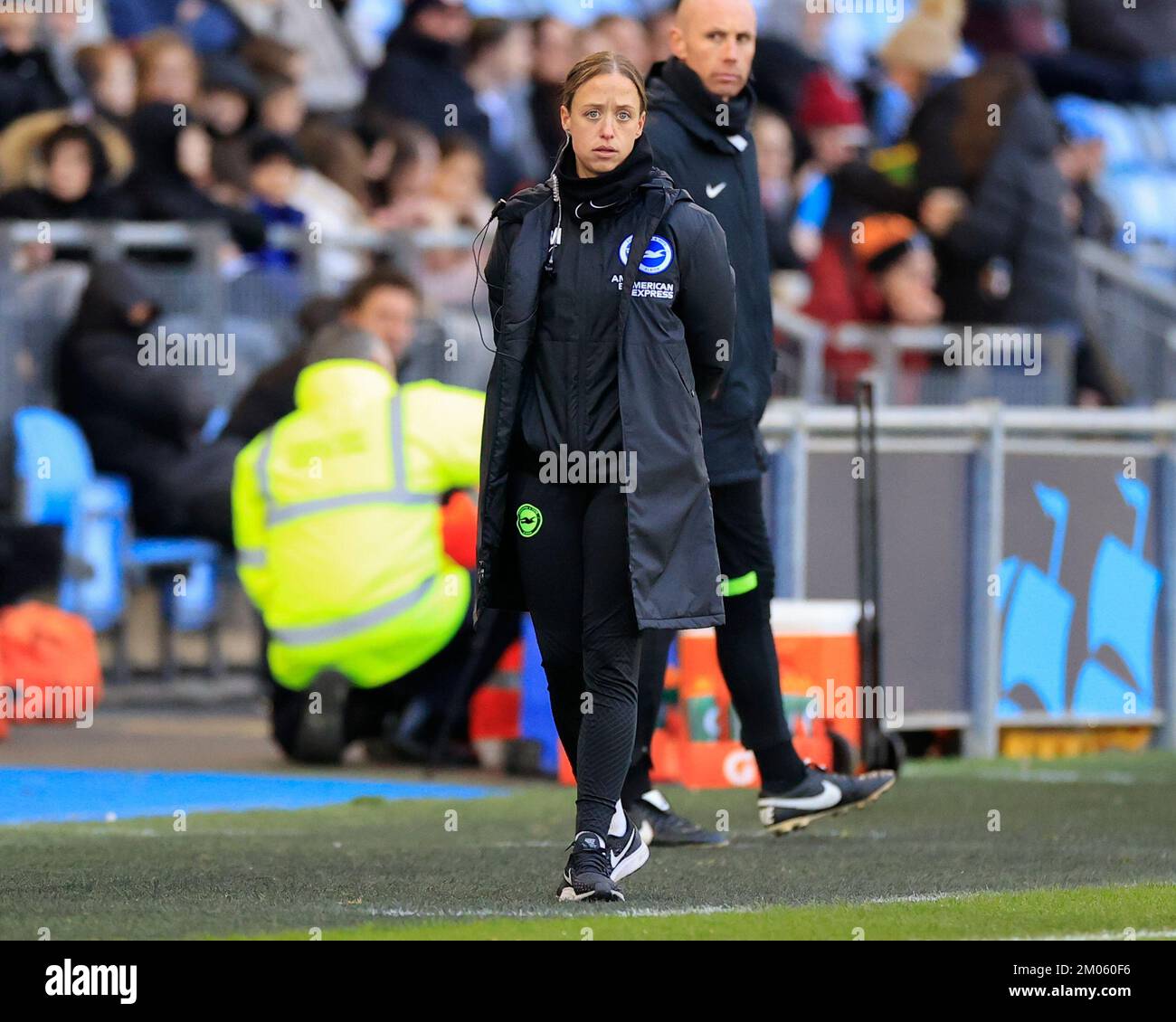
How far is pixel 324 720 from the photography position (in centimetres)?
1106

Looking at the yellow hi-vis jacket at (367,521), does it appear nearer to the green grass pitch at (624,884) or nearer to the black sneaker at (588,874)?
the green grass pitch at (624,884)

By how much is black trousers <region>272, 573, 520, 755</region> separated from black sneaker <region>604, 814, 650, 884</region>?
3.95 m

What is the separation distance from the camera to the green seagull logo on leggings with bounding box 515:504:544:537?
22.1ft

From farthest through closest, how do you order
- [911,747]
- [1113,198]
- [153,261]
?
[1113,198] → [153,261] → [911,747]

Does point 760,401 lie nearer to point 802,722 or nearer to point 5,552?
point 802,722

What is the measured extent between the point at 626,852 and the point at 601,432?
1.13 meters

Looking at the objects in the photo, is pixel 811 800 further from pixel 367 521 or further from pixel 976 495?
pixel 976 495

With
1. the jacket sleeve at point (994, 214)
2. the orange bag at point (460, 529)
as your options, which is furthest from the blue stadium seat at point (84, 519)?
the jacket sleeve at point (994, 214)

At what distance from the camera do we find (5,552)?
12883 millimetres

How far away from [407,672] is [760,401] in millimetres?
3409

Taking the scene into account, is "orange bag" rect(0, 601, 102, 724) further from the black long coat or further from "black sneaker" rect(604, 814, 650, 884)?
the black long coat

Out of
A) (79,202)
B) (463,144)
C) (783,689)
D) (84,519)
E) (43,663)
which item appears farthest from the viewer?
(463,144)

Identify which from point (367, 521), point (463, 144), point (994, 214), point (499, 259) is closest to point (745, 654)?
point (499, 259)
